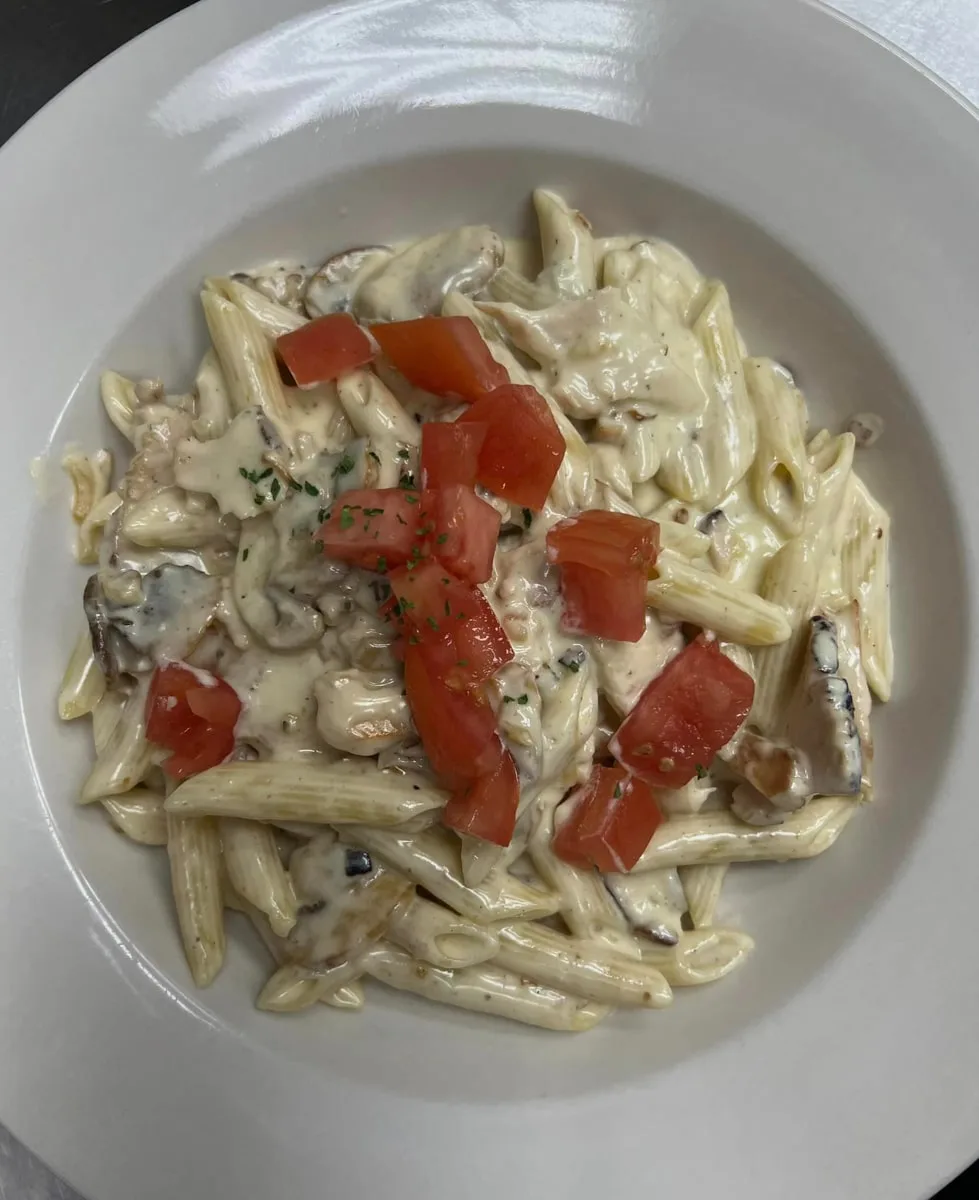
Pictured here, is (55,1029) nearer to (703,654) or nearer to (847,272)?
(703,654)

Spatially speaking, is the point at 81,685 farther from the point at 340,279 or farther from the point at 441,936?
the point at 340,279

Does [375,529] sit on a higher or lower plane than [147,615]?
higher

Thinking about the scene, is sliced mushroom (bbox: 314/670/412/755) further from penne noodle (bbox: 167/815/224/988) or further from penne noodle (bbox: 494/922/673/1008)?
penne noodle (bbox: 494/922/673/1008)

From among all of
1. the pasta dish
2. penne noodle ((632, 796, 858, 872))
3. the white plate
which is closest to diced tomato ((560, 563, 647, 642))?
the pasta dish

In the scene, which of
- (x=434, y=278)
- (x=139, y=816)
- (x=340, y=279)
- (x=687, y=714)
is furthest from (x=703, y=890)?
(x=340, y=279)

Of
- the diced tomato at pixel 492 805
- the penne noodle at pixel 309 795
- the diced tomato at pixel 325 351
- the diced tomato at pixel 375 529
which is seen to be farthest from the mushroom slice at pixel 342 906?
the diced tomato at pixel 325 351

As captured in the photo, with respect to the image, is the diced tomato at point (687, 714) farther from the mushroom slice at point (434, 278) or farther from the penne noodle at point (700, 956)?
the mushroom slice at point (434, 278)
